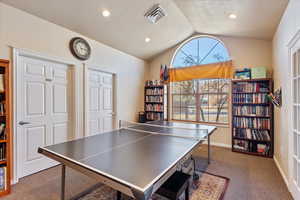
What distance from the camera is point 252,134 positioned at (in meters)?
3.57

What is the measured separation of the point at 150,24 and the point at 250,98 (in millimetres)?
2967

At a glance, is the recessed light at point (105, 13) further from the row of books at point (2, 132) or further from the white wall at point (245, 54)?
the white wall at point (245, 54)

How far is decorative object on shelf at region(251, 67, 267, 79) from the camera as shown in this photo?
342cm

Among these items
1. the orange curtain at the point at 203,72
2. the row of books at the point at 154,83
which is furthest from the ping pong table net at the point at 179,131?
the row of books at the point at 154,83

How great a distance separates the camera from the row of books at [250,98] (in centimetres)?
347

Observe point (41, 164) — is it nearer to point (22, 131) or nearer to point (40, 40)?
point (22, 131)

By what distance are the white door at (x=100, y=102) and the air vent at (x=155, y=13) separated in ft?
5.98

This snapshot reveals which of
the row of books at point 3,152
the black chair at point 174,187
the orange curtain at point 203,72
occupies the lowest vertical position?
the black chair at point 174,187

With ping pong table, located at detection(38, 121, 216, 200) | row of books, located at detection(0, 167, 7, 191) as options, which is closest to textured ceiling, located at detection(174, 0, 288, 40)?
ping pong table, located at detection(38, 121, 216, 200)

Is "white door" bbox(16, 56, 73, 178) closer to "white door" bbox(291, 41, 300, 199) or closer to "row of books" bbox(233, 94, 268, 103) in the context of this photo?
"white door" bbox(291, 41, 300, 199)

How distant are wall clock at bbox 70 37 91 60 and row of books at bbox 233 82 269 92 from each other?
12.0 ft

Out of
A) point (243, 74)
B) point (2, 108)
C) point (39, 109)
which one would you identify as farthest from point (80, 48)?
point (243, 74)

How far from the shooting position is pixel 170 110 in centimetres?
510

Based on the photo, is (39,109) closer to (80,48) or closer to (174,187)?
(80,48)
